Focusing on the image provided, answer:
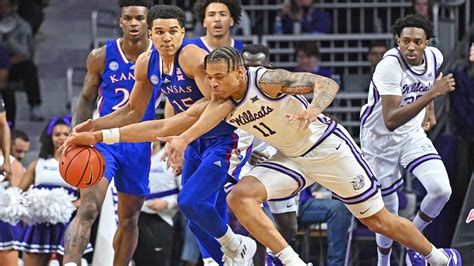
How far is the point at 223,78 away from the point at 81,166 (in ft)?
3.85

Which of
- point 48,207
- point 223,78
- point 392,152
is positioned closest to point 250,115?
point 223,78

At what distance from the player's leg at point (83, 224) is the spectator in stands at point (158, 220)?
2658mm

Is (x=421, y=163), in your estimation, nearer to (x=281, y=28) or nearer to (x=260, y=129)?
(x=260, y=129)

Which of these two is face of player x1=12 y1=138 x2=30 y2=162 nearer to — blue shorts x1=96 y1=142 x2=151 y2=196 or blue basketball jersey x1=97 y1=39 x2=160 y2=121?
blue basketball jersey x1=97 y1=39 x2=160 y2=121

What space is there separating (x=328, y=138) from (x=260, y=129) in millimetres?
492

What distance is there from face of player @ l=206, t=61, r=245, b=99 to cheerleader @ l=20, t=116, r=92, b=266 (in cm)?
316

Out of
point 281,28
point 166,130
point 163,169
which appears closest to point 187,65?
point 166,130

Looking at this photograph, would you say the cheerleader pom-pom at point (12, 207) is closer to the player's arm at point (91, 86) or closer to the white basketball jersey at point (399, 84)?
the player's arm at point (91, 86)

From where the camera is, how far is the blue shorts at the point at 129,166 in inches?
393

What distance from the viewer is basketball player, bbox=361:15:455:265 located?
33.4 ft

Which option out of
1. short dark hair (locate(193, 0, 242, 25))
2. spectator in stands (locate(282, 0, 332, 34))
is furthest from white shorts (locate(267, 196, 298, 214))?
spectator in stands (locate(282, 0, 332, 34))

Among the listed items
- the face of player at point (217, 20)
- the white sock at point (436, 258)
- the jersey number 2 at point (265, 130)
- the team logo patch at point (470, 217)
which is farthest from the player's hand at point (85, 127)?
the team logo patch at point (470, 217)

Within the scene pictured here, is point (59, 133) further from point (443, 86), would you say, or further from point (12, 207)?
point (443, 86)

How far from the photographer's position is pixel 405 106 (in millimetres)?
10125
